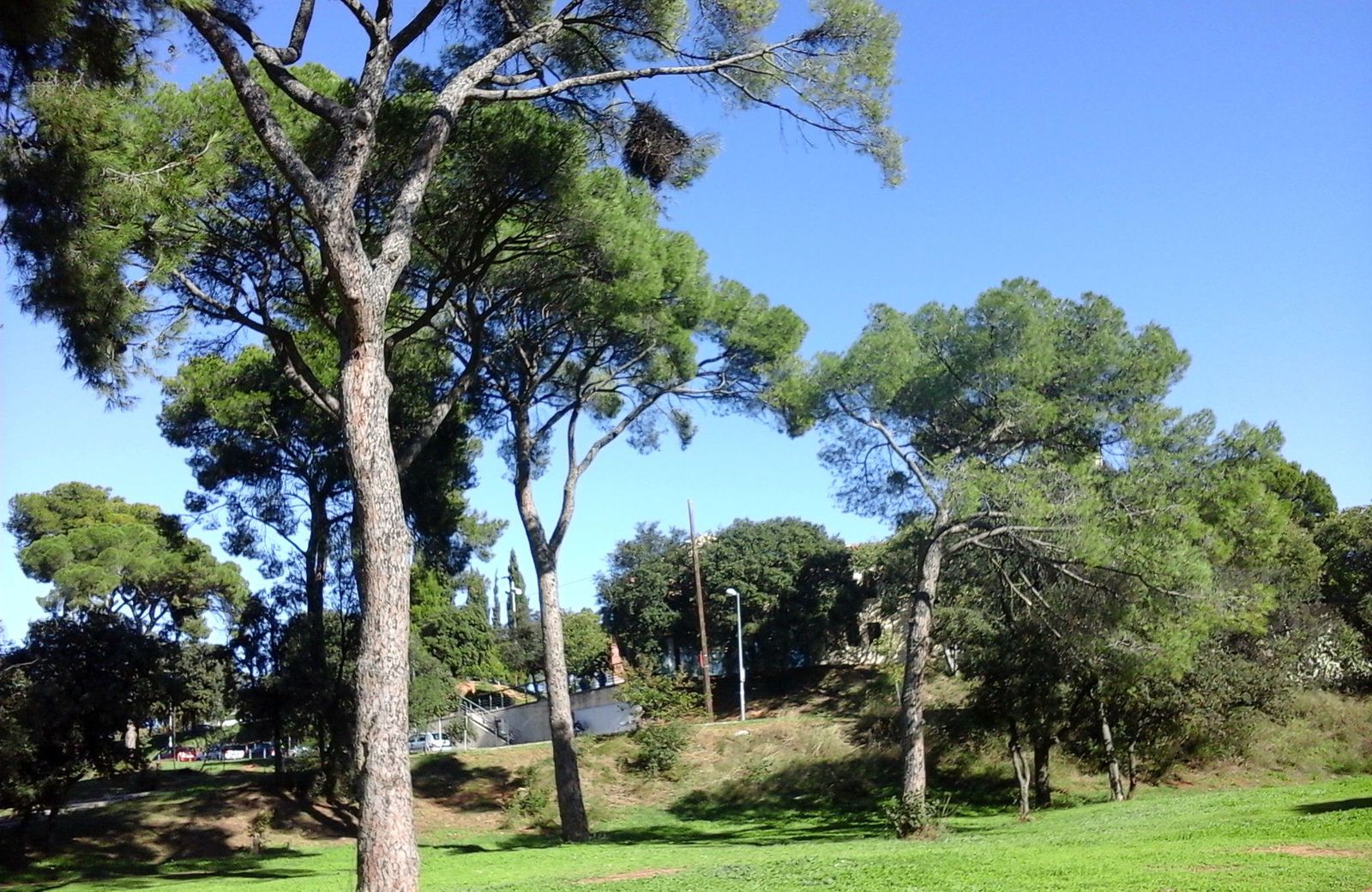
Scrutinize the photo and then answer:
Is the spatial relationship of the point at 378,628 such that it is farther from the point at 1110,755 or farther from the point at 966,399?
the point at 1110,755

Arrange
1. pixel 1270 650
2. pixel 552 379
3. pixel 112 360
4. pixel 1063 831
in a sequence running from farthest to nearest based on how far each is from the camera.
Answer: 1. pixel 1270 650
2. pixel 552 379
3. pixel 1063 831
4. pixel 112 360

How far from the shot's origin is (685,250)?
18047 millimetres

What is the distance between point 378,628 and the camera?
8102 mm

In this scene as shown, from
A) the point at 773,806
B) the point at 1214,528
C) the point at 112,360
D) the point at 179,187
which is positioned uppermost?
the point at 179,187

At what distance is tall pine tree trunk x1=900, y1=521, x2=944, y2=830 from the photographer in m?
15.8

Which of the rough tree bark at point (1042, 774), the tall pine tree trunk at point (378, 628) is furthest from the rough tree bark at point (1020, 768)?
the tall pine tree trunk at point (378, 628)

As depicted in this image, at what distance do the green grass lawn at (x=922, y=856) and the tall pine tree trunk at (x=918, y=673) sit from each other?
3.48 ft

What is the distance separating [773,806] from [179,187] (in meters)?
19.7

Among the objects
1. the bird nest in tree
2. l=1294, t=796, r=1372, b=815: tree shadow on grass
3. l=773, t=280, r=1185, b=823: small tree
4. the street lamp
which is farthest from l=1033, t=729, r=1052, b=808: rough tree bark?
the bird nest in tree

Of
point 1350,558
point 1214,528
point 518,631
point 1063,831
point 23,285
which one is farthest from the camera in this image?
point 518,631

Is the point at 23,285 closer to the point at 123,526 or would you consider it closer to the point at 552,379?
the point at 552,379

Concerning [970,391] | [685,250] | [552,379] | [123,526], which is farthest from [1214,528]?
[123,526]

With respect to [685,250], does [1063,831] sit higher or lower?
lower

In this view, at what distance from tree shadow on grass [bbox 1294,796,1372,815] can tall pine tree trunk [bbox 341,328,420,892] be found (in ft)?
30.0
